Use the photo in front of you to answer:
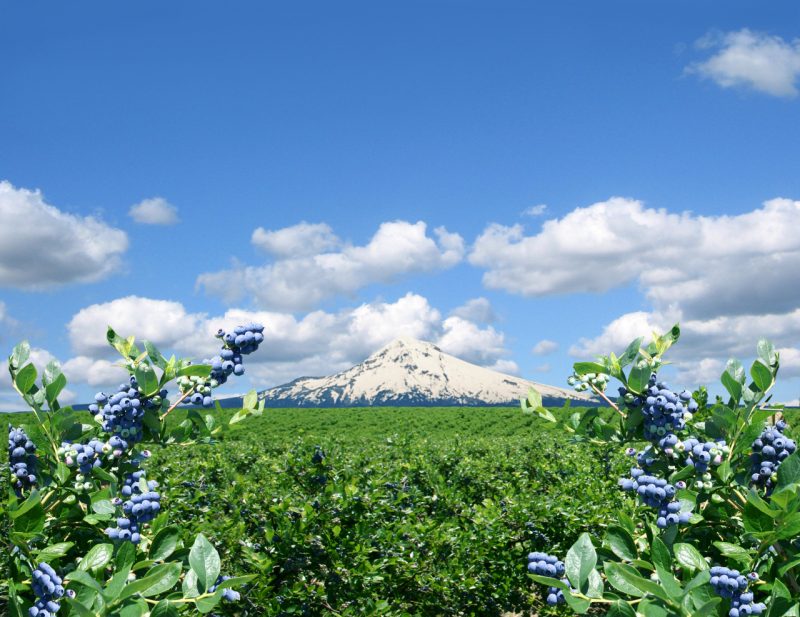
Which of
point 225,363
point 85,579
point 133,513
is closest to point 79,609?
point 85,579

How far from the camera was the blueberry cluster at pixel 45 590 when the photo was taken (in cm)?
205

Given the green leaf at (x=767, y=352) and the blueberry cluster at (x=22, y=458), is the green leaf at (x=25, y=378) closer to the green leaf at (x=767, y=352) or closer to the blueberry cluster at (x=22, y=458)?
the blueberry cluster at (x=22, y=458)

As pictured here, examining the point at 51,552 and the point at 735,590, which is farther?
the point at 51,552

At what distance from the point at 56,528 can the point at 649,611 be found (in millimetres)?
2054

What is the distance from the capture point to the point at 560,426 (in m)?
2.70

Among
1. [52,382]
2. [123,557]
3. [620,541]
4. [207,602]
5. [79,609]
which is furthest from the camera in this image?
[52,382]

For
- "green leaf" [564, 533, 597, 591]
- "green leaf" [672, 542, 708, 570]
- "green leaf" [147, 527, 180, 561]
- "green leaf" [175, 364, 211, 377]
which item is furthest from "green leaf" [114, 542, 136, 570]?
"green leaf" [672, 542, 708, 570]

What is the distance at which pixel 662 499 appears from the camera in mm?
2182

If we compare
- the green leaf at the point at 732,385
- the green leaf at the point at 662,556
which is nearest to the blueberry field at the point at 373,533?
the green leaf at the point at 662,556

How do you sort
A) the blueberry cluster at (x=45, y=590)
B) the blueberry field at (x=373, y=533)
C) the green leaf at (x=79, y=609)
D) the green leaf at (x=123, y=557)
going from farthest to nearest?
1. the blueberry field at (x=373, y=533)
2. the green leaf at (x=123, y=557)
3. the blueberry cluster at (x=45, y=590)
4. the green leaf at (x=79, y=609)

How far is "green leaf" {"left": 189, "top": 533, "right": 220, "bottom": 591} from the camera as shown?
210 centimetres

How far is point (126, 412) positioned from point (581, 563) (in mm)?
1634

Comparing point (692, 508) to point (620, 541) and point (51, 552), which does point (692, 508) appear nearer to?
point (620, 541)

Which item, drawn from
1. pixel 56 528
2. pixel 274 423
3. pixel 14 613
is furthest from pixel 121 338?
pixel 274 423
